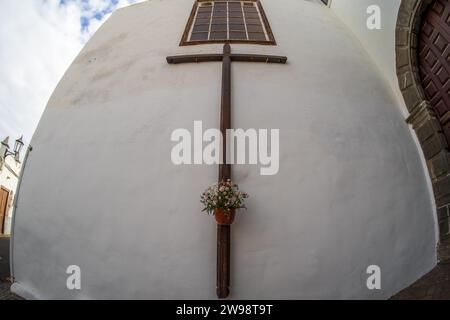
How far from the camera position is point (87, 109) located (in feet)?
14.6

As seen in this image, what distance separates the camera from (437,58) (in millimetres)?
4094

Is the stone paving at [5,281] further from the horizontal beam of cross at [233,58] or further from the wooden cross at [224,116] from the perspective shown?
the horizontal beam of cross at [233,58]

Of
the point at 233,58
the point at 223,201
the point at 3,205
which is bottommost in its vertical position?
the point at 223,201

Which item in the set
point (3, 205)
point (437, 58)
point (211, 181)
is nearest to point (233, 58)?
point (211, 181)

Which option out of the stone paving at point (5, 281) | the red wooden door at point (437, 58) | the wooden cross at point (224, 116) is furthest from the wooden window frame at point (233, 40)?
the stone paving at point (5, 281)

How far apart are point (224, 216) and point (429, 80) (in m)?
3.84

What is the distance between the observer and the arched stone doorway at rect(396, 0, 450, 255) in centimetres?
385

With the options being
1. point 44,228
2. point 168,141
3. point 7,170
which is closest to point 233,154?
point 168,141

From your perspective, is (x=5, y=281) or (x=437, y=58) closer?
(x=437, y=58)

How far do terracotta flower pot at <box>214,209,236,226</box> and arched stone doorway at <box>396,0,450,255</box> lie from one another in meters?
2.90

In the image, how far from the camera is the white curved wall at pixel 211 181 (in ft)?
11.2

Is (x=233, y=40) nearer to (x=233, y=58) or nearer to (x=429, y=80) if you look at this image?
(x=233, y=58)

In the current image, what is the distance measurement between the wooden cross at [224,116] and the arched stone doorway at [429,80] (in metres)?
2.01
